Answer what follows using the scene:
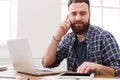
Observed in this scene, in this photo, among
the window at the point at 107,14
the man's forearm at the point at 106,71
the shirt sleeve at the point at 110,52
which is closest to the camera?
the man's forearm at the point at 106,71

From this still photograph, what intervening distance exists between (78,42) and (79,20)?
183 millimetres

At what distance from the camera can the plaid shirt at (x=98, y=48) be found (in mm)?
1915

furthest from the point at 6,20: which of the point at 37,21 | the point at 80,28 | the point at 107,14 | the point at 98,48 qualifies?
the point at 98,48

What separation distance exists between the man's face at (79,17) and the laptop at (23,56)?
0.61 metres

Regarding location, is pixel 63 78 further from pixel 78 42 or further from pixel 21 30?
pixel 21 30

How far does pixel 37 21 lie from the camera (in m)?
3.12

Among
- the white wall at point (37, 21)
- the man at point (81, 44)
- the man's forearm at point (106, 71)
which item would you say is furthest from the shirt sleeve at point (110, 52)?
the white wall at point (37, 21)

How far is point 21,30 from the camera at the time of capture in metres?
3.06

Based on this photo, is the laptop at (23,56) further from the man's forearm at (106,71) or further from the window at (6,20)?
the window at (6,20)

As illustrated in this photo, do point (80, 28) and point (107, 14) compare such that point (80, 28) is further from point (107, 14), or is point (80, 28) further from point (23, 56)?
point (107, 14)

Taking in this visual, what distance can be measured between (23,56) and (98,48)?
0.70 metres

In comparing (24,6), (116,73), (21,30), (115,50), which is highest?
(24,6)

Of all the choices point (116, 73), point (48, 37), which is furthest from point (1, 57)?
point (116, 73)

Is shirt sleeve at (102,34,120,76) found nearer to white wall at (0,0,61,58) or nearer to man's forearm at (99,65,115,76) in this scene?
man's forearm at (99,65,115,76)
